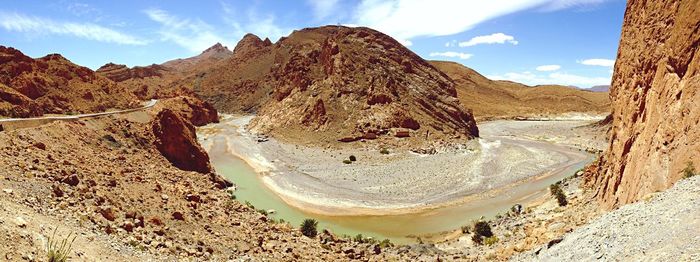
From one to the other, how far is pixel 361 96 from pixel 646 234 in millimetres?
52024

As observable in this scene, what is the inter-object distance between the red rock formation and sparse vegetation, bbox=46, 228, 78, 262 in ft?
54.0

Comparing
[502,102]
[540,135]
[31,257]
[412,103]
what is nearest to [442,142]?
[412,103]

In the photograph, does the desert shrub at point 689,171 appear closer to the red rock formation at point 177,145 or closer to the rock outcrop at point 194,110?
the red rock formation at point 177,145

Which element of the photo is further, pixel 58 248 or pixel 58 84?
pixel 58 84

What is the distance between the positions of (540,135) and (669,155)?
6587cm

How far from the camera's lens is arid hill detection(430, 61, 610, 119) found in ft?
387

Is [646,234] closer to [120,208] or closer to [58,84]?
[120,208]

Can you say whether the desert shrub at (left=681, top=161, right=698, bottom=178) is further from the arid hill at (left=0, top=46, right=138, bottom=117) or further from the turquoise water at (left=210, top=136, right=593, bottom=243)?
the arid hill at (left=0, top=46, right=138, bottom=117)

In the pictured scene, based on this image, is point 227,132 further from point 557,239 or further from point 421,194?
point 557,239

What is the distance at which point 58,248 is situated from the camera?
10.4 meters

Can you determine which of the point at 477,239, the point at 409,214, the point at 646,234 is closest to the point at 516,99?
the point at 409,214

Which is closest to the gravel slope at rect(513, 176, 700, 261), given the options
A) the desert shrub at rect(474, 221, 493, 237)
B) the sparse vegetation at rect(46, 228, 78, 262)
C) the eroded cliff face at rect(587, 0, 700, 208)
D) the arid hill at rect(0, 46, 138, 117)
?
the eroded cliff face at rect(587, 0, 700, 208)

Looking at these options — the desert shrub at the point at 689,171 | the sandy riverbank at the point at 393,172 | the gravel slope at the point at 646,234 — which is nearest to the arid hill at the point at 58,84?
the sandy riverbank at the point at 393,172

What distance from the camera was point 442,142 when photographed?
54.5m
